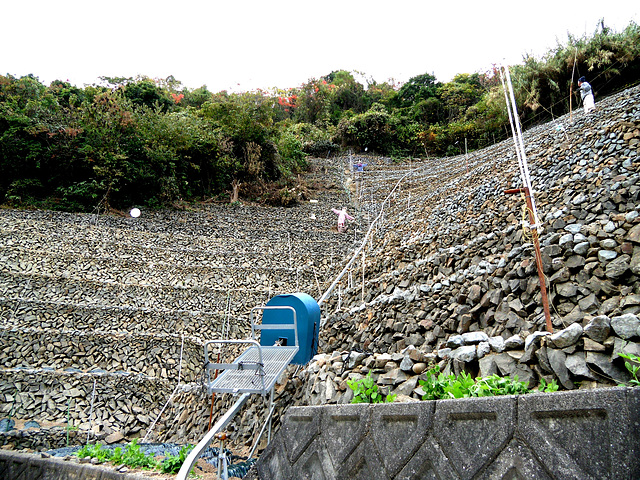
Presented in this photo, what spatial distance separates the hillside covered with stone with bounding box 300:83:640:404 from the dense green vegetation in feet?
19.6

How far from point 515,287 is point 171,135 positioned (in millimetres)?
12799

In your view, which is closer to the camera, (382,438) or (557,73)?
(382,438)

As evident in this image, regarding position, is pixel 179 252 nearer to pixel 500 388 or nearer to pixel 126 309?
pixel 126 309

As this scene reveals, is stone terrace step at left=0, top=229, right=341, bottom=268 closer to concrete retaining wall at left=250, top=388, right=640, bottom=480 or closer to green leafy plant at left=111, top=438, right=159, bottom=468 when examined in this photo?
green leafy plant at left=111, top=438, right=159, bottom=468

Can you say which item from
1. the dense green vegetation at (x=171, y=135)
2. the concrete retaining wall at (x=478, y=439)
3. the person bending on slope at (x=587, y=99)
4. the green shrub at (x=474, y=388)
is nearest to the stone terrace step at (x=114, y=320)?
the dense green vegetation at (x=171, y=135)

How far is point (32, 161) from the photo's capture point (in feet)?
36.6

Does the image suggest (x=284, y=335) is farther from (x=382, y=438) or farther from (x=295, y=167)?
(x=295, y=167)

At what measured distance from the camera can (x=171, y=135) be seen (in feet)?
42.2

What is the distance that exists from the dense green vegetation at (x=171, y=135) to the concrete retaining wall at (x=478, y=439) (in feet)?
36.1

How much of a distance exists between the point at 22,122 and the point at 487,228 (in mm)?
13975

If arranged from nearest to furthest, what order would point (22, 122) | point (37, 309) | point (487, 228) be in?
point (487, 228) < point (37, 309) < point (22, 122)

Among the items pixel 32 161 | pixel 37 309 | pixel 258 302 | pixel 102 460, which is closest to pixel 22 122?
pixel 32 161

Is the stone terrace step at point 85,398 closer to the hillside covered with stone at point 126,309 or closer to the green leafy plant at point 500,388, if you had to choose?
the hillside covered with stone at point 126,309


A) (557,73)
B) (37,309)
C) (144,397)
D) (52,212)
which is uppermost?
(557,73)
